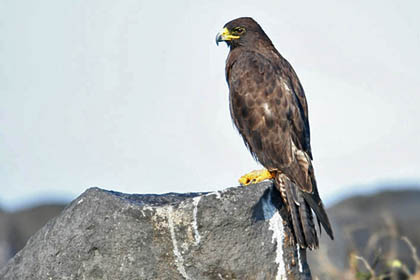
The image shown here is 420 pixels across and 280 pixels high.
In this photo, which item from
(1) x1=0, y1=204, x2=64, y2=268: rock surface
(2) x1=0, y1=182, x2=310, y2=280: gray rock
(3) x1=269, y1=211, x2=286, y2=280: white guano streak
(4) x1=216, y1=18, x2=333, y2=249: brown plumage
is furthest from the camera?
(1) x1=0, y1=204, x2=64, y2=268: rock surface

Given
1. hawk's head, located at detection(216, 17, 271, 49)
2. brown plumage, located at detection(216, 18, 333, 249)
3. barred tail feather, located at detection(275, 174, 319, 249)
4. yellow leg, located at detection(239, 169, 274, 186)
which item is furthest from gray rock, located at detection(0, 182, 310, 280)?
hawk's head, located at detection(216, 17, 271, 49)

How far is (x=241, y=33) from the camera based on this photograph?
27.7 feet

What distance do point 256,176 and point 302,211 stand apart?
78cm

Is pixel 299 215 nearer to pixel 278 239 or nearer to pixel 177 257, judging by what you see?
pixel 278 239

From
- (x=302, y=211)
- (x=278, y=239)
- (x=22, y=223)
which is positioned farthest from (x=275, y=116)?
(x=22, y=223)

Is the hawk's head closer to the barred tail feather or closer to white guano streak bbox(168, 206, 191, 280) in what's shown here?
the barred tail feather

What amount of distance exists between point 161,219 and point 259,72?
6.99ft

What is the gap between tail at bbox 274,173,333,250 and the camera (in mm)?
6484

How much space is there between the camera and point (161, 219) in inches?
242

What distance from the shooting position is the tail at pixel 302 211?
648 centimetres

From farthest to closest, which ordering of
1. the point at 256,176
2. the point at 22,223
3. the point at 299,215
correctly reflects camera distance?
1. the point at 22,223
2. the point at 256,176
3. the point at 299,215

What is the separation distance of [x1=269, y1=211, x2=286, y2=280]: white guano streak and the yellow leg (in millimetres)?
766

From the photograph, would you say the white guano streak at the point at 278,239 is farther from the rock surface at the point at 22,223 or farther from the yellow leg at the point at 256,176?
the rock surface at the point at 22,223

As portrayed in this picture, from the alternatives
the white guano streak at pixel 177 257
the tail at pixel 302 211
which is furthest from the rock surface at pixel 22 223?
the white guano streak at pixel 177 257
